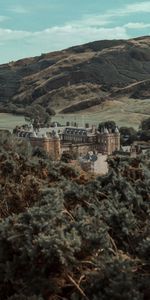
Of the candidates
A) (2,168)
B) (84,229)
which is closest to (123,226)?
(84,229)

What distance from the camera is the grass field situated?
429 feet

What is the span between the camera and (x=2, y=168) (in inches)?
890

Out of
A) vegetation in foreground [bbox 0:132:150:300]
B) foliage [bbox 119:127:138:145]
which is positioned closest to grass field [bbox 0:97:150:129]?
foliage [bbox 119:127:138:145]

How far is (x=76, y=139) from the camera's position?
95.3m

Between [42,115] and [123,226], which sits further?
[42,115]

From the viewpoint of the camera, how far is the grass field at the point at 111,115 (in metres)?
131

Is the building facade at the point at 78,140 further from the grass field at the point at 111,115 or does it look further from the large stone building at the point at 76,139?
the grass field at the point at 111,115

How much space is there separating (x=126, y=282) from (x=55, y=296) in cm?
200

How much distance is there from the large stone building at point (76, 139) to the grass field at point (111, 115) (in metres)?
26.1

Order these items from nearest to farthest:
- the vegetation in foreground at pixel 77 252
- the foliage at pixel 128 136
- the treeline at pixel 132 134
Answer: the vegetation in foreground at pixel 77 252
the treeline at pixel 132 134
the foliage at pixel 128 136

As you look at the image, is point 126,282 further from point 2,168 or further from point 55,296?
point 2,168

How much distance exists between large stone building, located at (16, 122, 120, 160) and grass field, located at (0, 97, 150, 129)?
85.7 ft

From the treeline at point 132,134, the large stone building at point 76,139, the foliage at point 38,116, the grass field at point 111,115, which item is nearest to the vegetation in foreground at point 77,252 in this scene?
the large stone building at point 76,139

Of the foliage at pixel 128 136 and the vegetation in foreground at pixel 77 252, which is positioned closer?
the vegetation in foreground at pixel 77 252
